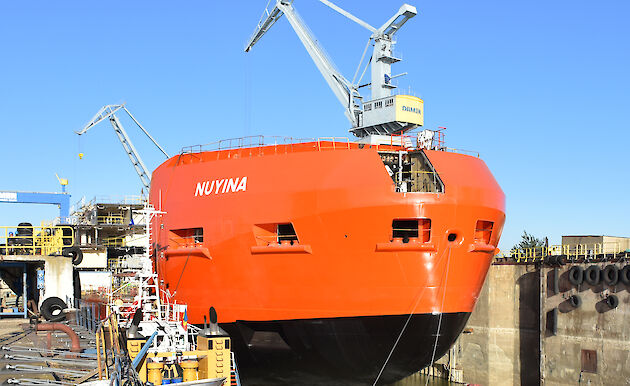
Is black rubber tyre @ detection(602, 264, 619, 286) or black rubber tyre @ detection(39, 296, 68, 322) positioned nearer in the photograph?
black rubber tyre @ detection(602, 264, 619, 286)

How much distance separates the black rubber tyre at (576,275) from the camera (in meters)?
26.4

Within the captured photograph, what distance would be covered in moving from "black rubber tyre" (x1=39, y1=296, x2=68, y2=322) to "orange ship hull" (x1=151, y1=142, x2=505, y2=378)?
12.3 metres

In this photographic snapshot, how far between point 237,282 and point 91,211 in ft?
102

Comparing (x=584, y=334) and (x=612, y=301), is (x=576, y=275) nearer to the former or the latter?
(x=612, y=301)

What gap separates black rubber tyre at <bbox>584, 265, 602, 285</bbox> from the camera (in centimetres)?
2567

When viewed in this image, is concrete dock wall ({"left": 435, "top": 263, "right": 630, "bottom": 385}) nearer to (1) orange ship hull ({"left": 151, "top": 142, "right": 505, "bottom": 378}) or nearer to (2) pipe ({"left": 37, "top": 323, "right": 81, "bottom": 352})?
(1) orange ship hull ({"left": 151, "top": 142, "right": 505, "bottom": 378})

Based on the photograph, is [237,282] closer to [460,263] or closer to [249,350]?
[249,350]

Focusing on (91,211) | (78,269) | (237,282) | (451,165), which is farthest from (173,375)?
(91,211)

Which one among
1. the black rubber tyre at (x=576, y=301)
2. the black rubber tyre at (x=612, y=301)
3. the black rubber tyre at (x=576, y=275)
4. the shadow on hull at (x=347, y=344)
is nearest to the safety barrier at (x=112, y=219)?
the shadow on hull at (x=347, y=344)

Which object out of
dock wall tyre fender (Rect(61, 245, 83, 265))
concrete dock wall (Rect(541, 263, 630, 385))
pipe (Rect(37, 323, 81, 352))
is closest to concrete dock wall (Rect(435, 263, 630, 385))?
concrete dock wall (Rect(541, 263, 630, 385))

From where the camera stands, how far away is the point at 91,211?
4734 cm

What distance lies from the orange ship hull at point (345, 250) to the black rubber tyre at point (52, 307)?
12345 mm

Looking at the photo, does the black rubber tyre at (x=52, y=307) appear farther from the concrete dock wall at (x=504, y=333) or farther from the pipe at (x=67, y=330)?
the concrete dock wall at (x=504, y=333)

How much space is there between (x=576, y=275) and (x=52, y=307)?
25.0 meters
